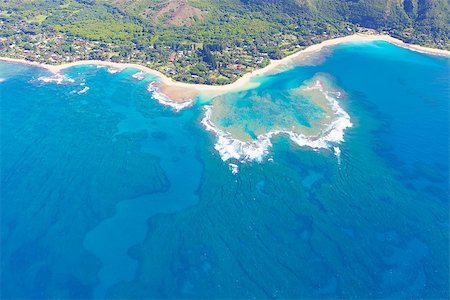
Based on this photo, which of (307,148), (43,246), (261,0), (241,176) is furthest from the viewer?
(261,0)

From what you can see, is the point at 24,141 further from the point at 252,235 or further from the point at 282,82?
the point at 282,82

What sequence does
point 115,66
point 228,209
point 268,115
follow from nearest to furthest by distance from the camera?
point 228,209 → point 268,115 → point 115,66

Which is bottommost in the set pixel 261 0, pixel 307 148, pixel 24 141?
pixel 24 141

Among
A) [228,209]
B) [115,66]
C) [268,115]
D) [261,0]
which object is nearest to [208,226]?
[228,209]

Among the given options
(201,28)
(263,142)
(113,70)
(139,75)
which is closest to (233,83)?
(139,75)

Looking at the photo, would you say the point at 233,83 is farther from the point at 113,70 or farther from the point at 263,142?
the point at 113,70

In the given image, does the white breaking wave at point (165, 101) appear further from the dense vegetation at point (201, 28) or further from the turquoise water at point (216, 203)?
the dense vegetation at point (201, 28)
